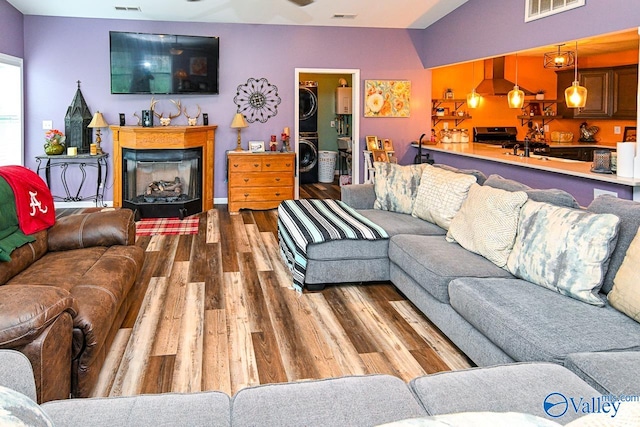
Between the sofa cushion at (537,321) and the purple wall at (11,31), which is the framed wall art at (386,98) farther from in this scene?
the sofa cushion at (537,321)

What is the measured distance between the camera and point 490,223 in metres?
3.56

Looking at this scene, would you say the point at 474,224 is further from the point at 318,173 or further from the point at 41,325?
the point at 318,173

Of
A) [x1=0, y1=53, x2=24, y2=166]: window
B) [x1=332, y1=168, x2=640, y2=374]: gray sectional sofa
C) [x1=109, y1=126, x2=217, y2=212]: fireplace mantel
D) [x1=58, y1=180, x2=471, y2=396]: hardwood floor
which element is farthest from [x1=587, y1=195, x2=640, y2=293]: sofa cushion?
[x1=0, y1=53, x2=24, y2=166]: window

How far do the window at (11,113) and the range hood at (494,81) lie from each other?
670 centimetres

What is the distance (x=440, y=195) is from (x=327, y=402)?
314 cm

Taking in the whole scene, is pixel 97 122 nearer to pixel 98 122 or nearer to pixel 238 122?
pixel 98 122

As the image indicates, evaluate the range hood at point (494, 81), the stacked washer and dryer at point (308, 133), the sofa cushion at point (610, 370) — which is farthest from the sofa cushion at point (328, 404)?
the stacked washer and dryer at point (308, 133)

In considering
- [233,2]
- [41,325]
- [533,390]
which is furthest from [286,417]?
[233,2]

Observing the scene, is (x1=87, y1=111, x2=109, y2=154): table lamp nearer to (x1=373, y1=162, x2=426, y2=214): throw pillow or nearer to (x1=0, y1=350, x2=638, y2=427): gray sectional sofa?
(x1=373, y1=162, x2=426, y2=214): throw pillow

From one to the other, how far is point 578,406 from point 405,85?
25.1ft

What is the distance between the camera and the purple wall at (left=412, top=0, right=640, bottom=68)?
4.75 metres

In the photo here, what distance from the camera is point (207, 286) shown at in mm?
4570

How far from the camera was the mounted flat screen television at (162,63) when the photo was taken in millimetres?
7746

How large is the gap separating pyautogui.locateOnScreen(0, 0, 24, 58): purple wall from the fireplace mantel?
5.05 ft
